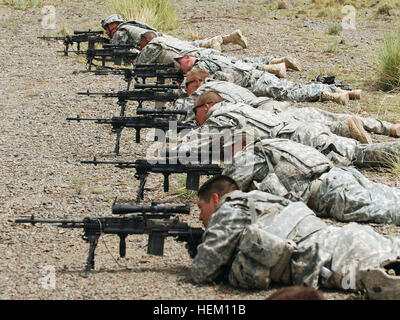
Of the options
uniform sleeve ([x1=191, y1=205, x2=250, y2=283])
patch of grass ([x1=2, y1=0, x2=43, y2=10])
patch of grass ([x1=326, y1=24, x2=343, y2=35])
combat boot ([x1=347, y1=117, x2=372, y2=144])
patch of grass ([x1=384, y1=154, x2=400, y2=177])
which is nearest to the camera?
uniform sleeve ([x1=191, y1=205, x2=250, y2=283])

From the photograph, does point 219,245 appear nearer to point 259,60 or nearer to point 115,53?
point 259,60

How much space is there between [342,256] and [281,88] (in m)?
5.21

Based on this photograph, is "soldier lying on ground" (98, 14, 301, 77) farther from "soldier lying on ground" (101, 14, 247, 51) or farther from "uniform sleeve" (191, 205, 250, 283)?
"uniform sleeve" (191, 205, 250, 283)

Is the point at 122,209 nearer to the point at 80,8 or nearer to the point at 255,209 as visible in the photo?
the point at 255,209

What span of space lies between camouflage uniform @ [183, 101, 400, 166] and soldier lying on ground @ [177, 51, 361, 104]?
2492mm

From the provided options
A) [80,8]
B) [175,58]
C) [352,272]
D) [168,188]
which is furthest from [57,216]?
[80,8]

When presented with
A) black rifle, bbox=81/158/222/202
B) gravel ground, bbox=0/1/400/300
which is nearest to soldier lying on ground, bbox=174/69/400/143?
gravel ground, bbox=0/1/400/300

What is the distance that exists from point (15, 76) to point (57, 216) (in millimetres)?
5729

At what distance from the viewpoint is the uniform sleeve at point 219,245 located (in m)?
4.28

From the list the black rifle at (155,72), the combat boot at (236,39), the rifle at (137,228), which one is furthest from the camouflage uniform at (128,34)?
the rifle at (137,228)

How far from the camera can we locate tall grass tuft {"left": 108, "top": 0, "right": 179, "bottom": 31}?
13.2 m

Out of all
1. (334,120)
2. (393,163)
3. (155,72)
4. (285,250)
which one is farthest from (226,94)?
(285,250)

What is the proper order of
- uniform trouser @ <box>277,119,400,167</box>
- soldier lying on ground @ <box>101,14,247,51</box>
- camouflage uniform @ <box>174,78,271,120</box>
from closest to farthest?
1. uniform trouser @ <box>277,119,400,167</box>
2. camouflage uniform @ <box>174,78,271,120</box>
3. soldier lying on ground @ <box>101,14,247,51</box>

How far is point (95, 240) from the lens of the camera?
15.3ft
